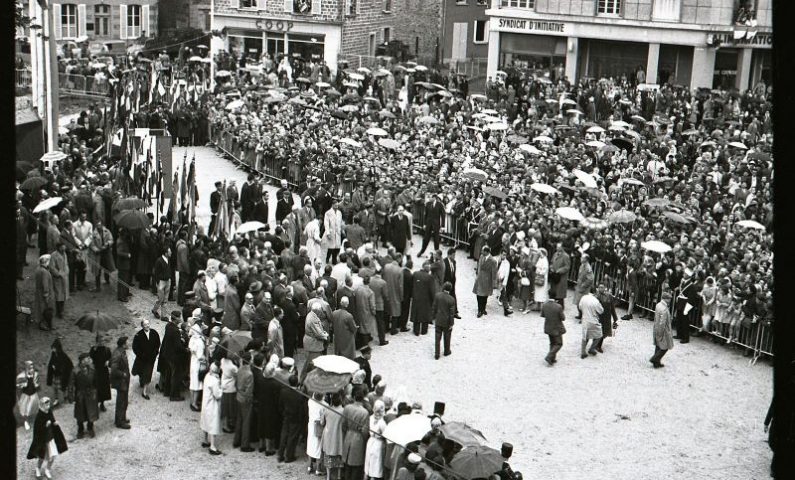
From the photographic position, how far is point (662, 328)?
1805 cm

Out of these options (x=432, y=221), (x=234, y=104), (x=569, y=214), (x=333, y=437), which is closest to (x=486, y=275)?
(x=569, y=214)

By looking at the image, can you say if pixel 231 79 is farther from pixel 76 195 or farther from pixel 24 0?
pixel 76 195

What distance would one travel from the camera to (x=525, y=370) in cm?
1802

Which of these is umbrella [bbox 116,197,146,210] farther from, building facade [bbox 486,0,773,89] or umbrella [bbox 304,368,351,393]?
building facade [bbox 486,0,773,89]

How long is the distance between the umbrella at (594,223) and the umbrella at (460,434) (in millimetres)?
11551

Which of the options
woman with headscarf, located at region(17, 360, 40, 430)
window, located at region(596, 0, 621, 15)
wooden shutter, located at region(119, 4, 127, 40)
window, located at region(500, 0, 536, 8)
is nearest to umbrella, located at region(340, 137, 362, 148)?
woman with headscarf, located at region(17, 360, 40, 430)

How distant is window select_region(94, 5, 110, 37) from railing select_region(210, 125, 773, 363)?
2676 cm

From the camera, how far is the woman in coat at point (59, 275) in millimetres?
17891

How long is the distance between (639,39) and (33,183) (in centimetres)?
3078

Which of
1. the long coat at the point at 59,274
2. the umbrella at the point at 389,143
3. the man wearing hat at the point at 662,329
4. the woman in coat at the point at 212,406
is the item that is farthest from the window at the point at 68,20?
the woman in coat at the point at 212,406

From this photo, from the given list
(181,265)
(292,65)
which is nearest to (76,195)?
(181,265)

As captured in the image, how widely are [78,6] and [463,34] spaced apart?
69.4 ft

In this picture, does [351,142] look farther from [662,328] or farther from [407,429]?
[407,429]

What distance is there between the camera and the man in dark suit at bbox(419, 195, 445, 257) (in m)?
25.0
